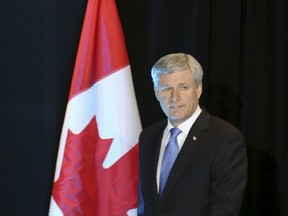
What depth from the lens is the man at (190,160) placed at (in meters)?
1.65

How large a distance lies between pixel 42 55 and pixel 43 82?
0.49ft

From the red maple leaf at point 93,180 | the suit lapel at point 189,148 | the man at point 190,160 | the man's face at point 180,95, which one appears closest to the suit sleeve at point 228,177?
the man at point 190,160

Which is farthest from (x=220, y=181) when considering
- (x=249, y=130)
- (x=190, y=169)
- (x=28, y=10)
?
(x=28, y=10)

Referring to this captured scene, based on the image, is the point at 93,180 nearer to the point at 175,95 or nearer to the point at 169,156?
the point at 169,156

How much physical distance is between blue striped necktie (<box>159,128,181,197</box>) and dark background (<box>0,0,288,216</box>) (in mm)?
611

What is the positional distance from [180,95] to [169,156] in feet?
0.82

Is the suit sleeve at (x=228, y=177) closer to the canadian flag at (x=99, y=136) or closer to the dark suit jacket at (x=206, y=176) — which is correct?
the dark suit jacket at (x=206, y=176)

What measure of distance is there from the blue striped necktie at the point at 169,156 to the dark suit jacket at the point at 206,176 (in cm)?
4

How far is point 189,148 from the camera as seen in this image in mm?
1744

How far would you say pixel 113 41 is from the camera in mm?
2223

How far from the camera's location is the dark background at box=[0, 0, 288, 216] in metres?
2.35

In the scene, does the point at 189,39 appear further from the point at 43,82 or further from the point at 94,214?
the point at 94,214

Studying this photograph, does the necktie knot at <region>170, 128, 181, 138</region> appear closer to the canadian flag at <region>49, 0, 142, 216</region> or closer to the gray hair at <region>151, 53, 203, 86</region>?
the gray hair at <region>151, 53, 203, 86</region>

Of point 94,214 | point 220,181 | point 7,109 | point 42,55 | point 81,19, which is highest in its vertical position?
point 81,19
